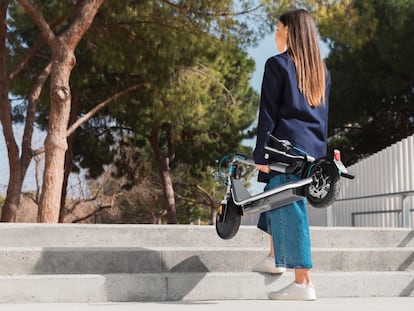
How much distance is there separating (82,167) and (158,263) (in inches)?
765

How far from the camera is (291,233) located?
441 cm

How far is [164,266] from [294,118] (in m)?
1.72

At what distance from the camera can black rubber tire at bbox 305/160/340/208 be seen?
13.0 ft

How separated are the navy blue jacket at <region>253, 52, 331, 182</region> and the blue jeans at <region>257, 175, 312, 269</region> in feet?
0.81

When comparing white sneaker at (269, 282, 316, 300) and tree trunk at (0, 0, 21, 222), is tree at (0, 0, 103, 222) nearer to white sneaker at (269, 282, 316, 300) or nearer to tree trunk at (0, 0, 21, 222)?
tree trunk at (0, 0, 21, 222)

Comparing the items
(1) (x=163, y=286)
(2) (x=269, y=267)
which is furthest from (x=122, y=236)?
(2) (x=269, y=267)

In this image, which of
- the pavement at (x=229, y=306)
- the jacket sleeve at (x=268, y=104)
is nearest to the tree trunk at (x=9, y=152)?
the pavement at (x=229, y=306)

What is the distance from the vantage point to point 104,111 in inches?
899

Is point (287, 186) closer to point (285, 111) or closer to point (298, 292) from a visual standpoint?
point (285, 111)

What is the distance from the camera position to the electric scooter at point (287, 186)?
4.00 meters

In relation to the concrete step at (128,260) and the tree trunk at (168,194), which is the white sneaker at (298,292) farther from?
the tree trunk at (168,194)

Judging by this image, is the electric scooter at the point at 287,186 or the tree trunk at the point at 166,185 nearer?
the electric scooter at the point at 287,186

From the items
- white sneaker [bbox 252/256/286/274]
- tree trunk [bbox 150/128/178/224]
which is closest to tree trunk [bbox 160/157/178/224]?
tree trunk [bbox 150/128/178/224]

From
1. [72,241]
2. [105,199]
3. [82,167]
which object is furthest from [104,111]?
[72,241]
